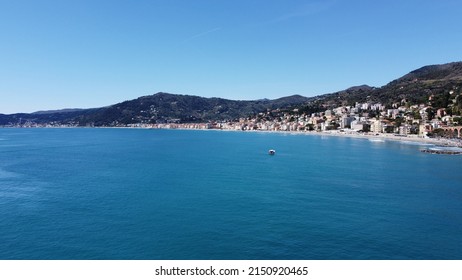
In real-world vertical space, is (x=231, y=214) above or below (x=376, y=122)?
below

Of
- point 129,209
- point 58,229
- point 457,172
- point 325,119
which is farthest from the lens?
point 325,119

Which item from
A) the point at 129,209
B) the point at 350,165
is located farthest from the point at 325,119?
the point at 129,209

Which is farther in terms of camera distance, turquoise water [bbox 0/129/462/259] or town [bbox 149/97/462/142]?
town [bbox 149/97/462/142]

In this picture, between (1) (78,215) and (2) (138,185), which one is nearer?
(1) (78,215)

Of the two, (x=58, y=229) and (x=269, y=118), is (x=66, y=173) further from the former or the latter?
(x=269, y=118)

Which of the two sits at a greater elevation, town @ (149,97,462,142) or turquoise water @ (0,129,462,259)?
town @ (149,97,462,142)

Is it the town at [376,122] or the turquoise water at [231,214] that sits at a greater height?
the town at [376,122]

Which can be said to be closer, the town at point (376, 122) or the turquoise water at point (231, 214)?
the turquoise water at point (231, 214)

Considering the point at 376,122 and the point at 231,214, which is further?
the point at 376,122
